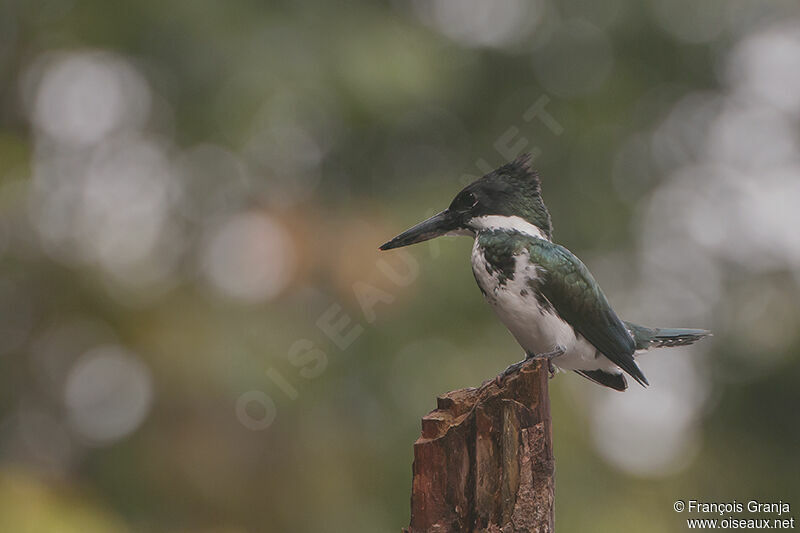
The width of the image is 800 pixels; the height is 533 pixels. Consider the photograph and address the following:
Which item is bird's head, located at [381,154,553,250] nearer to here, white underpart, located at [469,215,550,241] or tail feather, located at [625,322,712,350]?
white underpart, located at [469,215,550,241]

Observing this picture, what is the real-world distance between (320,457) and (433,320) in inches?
54.2

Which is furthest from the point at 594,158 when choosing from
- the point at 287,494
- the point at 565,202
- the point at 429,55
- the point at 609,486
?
the point at 287,494

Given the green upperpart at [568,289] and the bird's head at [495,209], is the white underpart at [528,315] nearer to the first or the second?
the green upperpart at [568,289]

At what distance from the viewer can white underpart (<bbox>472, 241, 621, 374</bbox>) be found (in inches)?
130

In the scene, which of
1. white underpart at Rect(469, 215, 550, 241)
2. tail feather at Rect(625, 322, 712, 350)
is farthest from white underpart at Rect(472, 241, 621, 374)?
tail feather at Rect(625, 322, 712, 350)

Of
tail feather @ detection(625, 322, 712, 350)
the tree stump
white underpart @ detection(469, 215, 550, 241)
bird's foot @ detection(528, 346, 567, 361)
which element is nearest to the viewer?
the tree stump

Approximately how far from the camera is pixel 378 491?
6.77 meters

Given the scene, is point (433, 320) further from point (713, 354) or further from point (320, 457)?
point (713, 354)

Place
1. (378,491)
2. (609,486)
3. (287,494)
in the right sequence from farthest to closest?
(609,486), (378,491), (287,494)

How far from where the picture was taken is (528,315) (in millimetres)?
3305

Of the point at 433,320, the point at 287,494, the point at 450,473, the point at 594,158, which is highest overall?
the point at 594,158

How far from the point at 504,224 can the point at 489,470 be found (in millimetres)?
1081

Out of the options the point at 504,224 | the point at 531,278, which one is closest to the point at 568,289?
the point at 531,278

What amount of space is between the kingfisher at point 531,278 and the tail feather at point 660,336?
22cm
